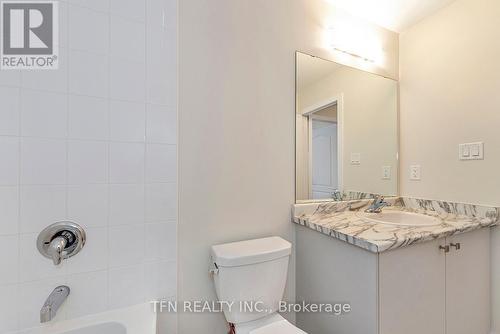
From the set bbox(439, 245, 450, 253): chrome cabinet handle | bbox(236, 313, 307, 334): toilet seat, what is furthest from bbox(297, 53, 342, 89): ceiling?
bbox(236, 313, 307, 334): toilet seat

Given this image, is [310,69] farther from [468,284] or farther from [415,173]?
[468,284]

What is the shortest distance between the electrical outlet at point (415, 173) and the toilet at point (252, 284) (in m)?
1.30

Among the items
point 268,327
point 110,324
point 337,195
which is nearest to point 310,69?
point 337,195

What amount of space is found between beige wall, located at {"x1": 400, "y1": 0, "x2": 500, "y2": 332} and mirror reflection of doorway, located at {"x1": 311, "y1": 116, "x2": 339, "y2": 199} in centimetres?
71

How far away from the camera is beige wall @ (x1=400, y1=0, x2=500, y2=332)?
134 centimetres

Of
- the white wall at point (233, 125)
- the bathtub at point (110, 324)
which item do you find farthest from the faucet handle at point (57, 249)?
the white wall at point (233, 125)

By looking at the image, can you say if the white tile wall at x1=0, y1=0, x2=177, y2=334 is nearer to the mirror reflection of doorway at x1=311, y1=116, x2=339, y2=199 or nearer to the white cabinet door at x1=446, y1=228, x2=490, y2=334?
the mirror reflection of doorway at x1=311, y1=116, x2=339, y2=199

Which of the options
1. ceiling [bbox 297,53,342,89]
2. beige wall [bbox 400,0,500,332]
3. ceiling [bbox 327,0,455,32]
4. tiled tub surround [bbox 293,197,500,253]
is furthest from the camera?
ceiling [bbox 327,0,455,32]

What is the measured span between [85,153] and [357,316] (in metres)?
1.42

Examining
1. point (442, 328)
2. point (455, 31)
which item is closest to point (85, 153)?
point (442, 328)

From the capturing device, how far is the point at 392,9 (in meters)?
1.62

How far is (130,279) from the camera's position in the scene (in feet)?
3.39

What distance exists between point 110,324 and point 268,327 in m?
0.70

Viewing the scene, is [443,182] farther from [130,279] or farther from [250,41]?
[130,279]
